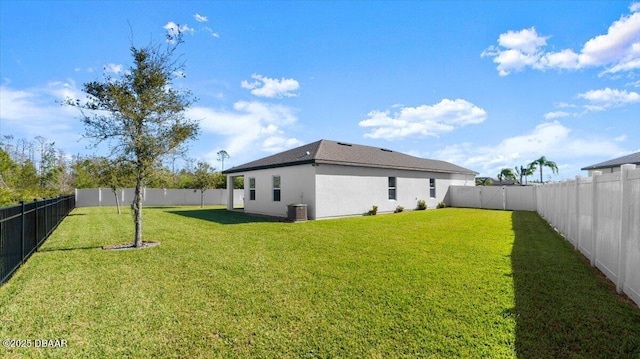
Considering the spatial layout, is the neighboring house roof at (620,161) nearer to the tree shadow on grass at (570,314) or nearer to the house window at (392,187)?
the house window at (392,187)

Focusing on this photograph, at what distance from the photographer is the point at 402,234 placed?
32.8 feet

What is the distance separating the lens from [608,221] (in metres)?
5.20

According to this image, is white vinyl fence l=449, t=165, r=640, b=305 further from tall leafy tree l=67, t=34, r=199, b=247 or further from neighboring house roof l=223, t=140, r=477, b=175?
tall leafy tree l=67, t=34, r=199, b=247

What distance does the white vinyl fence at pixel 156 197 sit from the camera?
25.9 m

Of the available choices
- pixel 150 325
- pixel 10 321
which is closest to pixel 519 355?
pixel 150 325

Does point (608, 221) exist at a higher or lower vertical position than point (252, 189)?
lower

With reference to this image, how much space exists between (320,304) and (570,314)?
3.14m

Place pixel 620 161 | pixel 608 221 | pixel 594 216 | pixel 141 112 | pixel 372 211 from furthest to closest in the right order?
1. pixel 620 161
2. pixel 372 211
3. pixel 141 112
4. pixel 594 216
5. pixel 608 221

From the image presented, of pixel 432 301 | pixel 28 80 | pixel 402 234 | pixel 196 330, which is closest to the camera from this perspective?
pixel 196 330

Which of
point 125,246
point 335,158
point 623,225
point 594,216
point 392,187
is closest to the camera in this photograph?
point 623,225

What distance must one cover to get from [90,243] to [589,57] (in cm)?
1925

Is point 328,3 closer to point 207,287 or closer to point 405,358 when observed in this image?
point 207,287

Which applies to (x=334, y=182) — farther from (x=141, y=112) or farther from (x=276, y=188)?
(x=141, y=112)

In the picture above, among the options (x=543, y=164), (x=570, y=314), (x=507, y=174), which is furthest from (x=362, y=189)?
(x=507, y=174)
